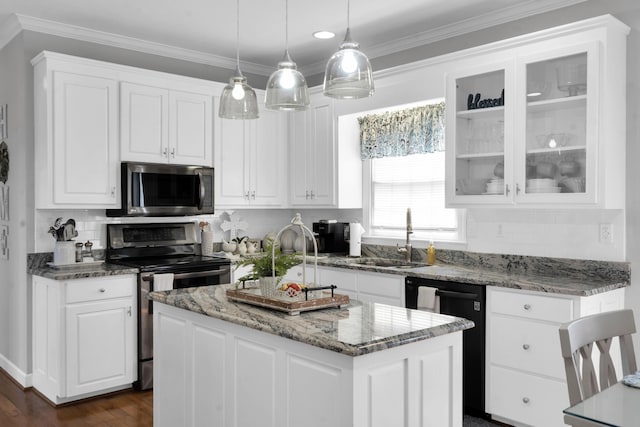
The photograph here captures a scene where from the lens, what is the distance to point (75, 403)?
3.92 meters

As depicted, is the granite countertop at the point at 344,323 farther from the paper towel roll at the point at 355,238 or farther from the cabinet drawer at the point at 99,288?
the paper towel roll at the point at 355,238

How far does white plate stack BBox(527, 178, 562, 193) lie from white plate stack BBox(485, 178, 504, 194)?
193 millimetres

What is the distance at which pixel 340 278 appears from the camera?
455 centimetres

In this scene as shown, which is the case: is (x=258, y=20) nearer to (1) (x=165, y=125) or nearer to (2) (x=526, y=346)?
(1) (x=165, y=125)

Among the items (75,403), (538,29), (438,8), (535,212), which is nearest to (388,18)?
(438,8)

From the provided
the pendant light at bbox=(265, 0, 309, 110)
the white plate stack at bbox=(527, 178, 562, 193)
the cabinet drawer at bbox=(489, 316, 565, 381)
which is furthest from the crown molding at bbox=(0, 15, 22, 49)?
the cabinet drawer at bbox=(489, 316, 565, 381)

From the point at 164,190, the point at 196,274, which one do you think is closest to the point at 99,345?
the point at 196,274

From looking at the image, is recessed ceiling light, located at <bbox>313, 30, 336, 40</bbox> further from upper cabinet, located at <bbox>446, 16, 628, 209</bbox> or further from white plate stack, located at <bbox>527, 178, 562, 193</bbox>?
white plate stack, located at <bbox>527, 178, 562, 193</bbox>

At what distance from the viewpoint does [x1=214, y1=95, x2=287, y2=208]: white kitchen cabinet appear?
16.4 feet

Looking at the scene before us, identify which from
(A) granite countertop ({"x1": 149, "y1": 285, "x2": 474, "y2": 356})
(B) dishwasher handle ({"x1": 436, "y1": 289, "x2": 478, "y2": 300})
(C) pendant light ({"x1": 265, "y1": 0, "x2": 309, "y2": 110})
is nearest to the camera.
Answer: (A) granite countertop ({"x1": 149, "y1": 285, "x2": 474, "y2": 356})

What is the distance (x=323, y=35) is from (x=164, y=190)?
5.93 feet

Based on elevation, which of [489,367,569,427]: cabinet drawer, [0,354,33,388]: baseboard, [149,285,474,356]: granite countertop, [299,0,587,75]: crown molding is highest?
[299,0,587,75]: crown molding

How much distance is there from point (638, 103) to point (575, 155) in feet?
1.64

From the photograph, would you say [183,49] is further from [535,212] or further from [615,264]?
[615,264]
